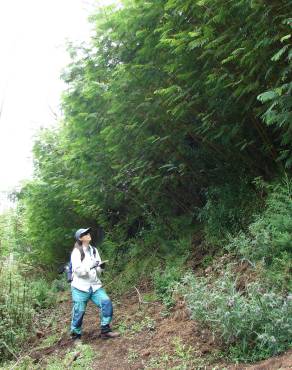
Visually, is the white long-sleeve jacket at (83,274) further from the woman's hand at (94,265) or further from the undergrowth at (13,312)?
the undergrowth at (13,312)

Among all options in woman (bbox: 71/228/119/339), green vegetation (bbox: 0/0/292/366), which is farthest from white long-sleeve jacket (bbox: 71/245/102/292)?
green vegetation (bbox: 0/0/292/366)

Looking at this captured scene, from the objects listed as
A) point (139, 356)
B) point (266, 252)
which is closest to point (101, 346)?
point (139, 356)

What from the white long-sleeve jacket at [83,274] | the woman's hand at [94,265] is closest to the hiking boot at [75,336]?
the white long-sleeve jacket at [83,274]

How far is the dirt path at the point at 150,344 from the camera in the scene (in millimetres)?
4996

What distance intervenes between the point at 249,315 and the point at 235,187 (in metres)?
4.14

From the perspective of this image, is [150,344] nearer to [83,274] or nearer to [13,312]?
[83,274]

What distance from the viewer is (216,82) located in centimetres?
668

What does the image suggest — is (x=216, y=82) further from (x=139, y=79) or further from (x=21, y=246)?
(x=21, y=246)

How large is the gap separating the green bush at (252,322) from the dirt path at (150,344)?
18cm

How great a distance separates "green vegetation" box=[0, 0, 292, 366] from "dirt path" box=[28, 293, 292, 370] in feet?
0.98

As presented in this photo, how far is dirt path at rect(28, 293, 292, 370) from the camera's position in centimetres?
500

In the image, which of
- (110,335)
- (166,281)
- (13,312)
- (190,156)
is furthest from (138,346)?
(190,156)

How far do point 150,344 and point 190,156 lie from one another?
405 cm

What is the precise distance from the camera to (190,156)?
889 cm
